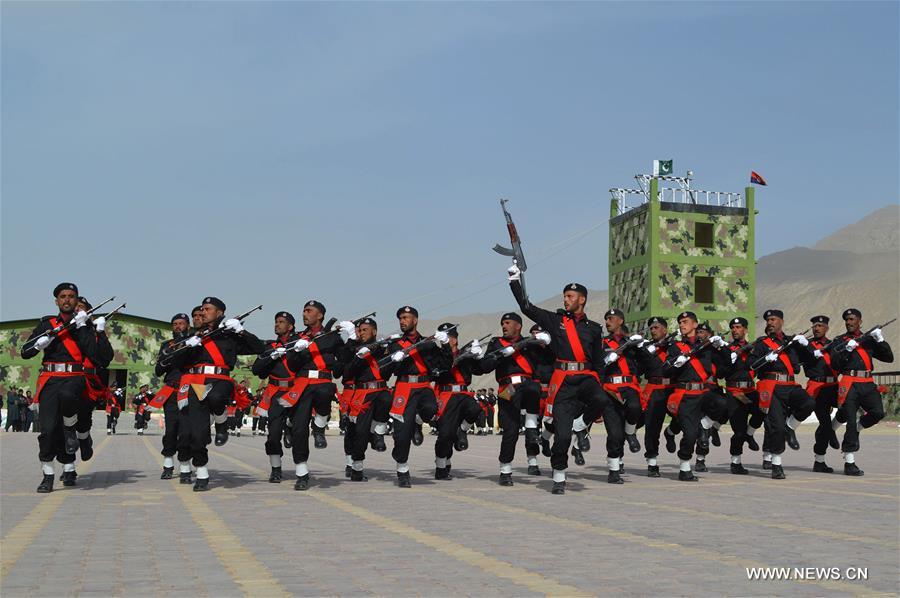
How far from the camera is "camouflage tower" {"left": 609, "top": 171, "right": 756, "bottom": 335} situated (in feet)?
202

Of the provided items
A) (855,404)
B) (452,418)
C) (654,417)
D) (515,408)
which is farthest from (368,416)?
(855,404)

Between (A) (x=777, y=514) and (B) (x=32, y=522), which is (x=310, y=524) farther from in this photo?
(A) (x=777, y=514)

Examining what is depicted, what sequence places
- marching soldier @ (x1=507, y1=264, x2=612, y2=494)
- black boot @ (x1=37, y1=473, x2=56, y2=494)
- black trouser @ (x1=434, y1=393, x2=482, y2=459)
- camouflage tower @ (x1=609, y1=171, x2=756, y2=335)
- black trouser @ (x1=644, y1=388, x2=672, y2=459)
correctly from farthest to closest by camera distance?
camouflage tower @ (x1=609, y1=171, x2=756, y2=335) → black trouser @ (x1=644, y1=388, x2=672, y2=459) → black trouser @ (x1=434, y1=393, x2=482, y2=459) → marching soldier @ (x1=507, y1=264, x2=612, y2=494) → black boot @ (x1=37, y1=473, x2=56, y2=494)

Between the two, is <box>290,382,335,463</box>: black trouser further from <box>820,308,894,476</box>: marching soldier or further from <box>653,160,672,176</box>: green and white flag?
<box>653,160,672,176</box>: green and white flag

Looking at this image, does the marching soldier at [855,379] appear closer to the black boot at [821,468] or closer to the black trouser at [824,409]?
the black trouser at [824,409]

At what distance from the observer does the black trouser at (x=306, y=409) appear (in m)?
13.0

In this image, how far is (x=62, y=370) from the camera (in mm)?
12898

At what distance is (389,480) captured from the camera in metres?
14.5

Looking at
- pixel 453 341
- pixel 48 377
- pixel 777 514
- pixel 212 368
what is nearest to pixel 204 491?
pixel 212 368

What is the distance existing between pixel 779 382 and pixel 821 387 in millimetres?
1283

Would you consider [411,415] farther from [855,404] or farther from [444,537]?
[855,404]

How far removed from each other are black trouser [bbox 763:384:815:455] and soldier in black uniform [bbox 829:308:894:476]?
68cm

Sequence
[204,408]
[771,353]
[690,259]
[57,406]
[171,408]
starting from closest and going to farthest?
[57,406] < [204,408] < [171,408] < [771,353] < [690,259]

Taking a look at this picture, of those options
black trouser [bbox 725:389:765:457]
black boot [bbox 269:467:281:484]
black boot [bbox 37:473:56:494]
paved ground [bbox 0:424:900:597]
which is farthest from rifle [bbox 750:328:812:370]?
black boot [bbox 37:473:56:494]
